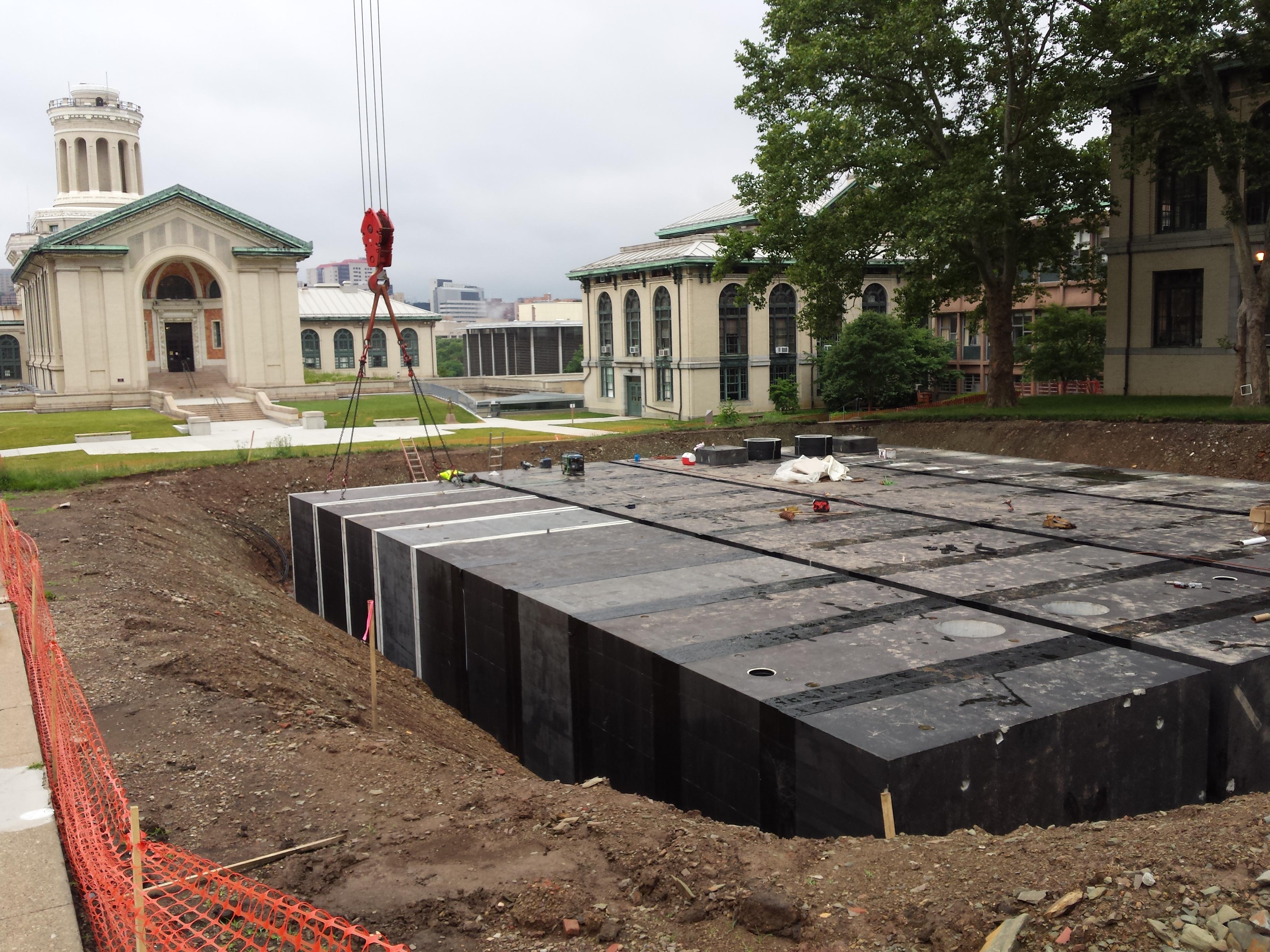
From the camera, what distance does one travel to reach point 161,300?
7600 cm

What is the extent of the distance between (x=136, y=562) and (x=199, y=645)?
778cm

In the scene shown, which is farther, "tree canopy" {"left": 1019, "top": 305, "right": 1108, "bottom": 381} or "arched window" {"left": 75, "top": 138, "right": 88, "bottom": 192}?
"arched window" {"left": 75, "top": 138, "right": 88, "bottom": 192}

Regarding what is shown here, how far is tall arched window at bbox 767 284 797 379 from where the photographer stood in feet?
199

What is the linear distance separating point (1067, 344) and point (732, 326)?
19478 mm

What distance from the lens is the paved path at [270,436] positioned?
4419cm

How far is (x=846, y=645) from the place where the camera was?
1523 cm

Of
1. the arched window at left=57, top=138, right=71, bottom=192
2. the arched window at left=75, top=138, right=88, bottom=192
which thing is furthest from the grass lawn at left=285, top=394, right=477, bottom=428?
the arched window at left=57, top=138, right=71, bottom=192

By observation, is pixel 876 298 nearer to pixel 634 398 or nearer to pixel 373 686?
pixel 634 398

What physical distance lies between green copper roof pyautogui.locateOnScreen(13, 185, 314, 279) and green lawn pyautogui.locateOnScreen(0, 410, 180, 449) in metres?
10.3

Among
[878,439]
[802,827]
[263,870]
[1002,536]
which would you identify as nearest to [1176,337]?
[878,439]

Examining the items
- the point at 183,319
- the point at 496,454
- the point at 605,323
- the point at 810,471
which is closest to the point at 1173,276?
the point at 810,471

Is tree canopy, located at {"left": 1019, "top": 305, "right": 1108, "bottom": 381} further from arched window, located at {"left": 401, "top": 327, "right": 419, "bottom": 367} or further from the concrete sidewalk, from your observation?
the concrete sidewalk

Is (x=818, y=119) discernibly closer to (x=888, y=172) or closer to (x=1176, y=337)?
(x=888, y=172)

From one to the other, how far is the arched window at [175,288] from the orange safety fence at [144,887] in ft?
239
